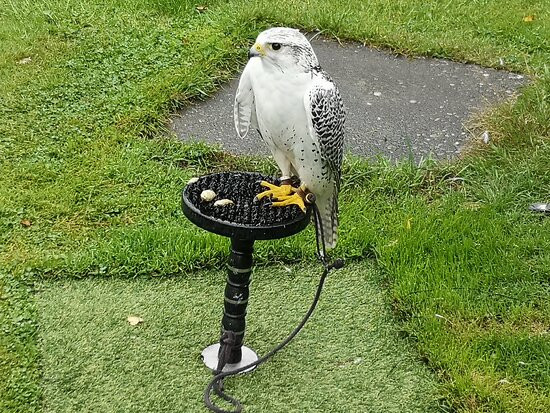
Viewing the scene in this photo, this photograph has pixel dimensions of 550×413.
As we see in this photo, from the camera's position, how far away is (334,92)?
107 inches

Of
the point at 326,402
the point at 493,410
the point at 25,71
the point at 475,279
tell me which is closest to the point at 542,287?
the point at 475,279

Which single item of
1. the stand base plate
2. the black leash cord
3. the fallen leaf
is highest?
the black leash cord

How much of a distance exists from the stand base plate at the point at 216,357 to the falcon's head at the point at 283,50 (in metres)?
1.23

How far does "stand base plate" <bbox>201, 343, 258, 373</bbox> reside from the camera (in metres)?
3.22

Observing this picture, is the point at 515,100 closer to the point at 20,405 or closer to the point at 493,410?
the point at 493,410

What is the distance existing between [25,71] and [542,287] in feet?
11.3

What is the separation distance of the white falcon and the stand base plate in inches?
28.4

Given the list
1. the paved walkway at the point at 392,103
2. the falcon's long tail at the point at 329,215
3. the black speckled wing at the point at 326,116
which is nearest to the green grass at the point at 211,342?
the falcon's long tail at the point at 329,215

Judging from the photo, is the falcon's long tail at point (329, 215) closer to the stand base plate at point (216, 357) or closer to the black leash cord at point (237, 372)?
the black leash cord at point (237, 372)

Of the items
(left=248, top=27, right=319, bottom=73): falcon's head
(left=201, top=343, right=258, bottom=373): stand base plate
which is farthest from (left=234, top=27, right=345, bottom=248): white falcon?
(left=201, top=343, right=258, bottom=373): stand base plate

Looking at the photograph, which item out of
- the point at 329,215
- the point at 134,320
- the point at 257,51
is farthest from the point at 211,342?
the point at 257,51

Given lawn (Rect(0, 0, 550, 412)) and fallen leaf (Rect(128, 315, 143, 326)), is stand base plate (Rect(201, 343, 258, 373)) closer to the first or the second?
fallen leaf (Rect(128, 315, 143, 326))

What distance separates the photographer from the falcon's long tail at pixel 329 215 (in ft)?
10.2

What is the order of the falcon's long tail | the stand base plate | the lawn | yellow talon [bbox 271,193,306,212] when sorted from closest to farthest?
yellow talon [bbox 271,193,306,212] < the falcon's long tail < the stand base plate < the lawn
